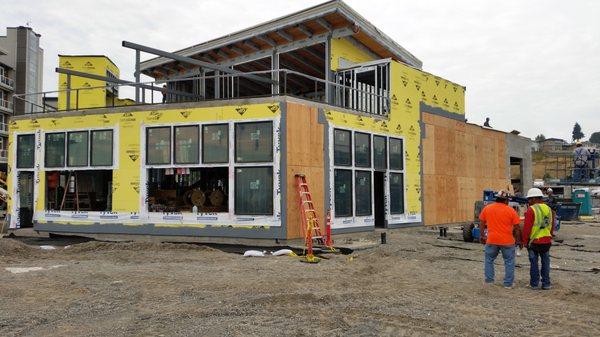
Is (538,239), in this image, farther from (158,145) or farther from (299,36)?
(299,36)

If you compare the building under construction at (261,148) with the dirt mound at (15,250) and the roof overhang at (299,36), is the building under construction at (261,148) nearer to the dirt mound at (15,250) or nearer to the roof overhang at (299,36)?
the roof overhang at (299,36)

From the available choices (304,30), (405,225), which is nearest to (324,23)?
(304,30)

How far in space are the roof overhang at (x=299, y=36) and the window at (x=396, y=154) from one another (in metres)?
4.43

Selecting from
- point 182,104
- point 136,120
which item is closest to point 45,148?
point 136,120

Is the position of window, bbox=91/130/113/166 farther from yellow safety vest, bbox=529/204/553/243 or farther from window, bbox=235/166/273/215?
yellow safety vest, bbox=529/204/553/243

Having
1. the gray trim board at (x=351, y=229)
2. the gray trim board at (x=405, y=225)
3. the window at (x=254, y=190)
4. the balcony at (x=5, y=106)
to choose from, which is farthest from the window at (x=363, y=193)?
the balcony at (x=5, y=106)

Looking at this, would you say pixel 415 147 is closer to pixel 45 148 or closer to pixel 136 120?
pixel 136 120

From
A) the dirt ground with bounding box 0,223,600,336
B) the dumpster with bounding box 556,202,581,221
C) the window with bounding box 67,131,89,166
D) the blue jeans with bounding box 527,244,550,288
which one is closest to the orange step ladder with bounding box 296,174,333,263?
the dirt ground with bounding box 0,223,600,336

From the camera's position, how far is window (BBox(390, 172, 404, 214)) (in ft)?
62.5

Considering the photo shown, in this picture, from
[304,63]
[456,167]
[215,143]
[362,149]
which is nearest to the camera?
[215,143]

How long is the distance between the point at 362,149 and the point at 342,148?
1.13m

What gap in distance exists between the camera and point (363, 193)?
57.4ft

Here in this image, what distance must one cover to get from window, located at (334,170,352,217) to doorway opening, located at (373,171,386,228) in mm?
2348

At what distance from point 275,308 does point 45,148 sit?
47.6 feet
